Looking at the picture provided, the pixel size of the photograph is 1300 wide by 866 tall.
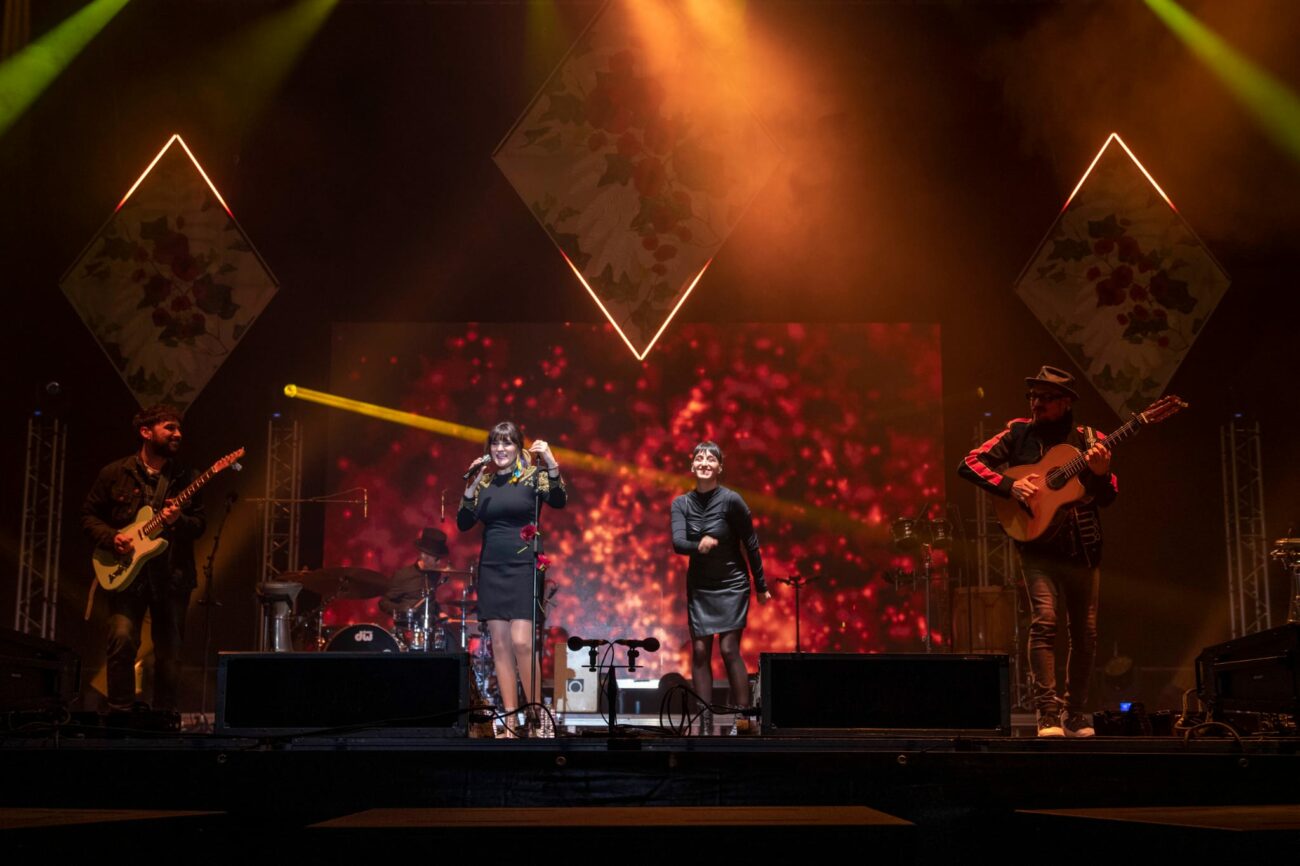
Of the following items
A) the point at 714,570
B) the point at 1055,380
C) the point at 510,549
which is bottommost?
the point at 714,570

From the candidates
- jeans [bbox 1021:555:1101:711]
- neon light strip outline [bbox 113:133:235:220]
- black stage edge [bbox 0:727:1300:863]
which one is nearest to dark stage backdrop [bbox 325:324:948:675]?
neon light strip outline [bbox 113:133:235:220]

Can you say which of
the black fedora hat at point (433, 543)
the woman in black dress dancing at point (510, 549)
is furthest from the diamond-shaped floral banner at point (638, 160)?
the woman in black dress dancing at point (510, 549)

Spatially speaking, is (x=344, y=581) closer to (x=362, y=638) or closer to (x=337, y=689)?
(x=362, y=638)

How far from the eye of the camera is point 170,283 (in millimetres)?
11023

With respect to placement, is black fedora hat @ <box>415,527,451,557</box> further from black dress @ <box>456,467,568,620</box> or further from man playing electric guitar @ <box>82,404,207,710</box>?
black dress @ <box>456,467,568,620</box>

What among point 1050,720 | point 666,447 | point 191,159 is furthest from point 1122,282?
point 191,159

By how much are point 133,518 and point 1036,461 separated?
4.69 m

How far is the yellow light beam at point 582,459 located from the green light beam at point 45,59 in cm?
319

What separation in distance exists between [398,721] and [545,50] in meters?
8.03

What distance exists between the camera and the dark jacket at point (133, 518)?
647cm

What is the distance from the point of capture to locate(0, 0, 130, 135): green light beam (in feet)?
33.3

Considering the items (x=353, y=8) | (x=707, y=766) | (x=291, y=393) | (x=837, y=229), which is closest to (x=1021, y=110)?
(x=837, y=229)

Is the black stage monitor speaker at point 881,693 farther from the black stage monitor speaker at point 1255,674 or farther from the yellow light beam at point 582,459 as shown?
the yellow light beam at point 582,459

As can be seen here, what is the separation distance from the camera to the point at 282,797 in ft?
12.8
